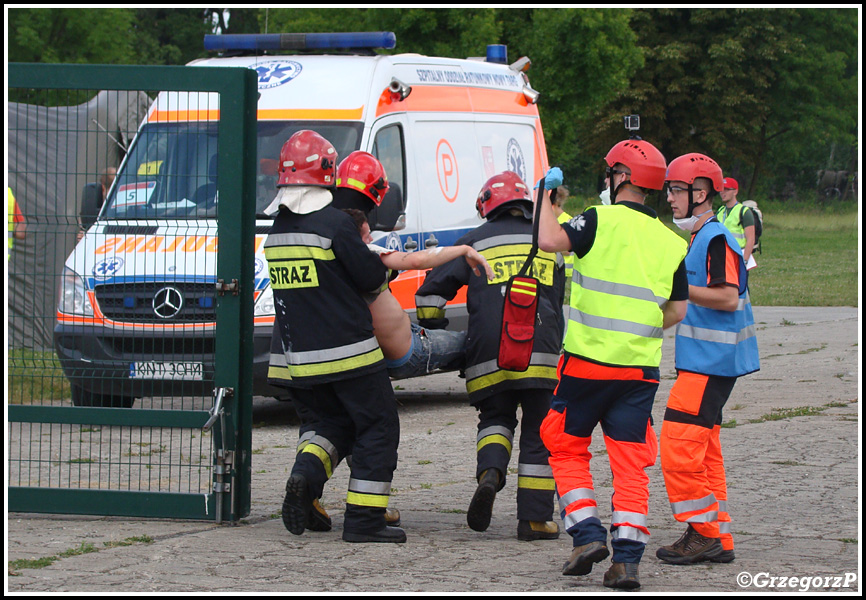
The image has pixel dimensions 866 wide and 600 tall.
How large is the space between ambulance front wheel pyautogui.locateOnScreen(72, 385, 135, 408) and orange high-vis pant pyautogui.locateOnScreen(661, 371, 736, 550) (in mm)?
2866

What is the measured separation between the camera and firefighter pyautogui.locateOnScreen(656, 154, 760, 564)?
537 cm

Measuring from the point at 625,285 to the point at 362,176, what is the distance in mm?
1651

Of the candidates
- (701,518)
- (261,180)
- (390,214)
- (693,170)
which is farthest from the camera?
(261,180)

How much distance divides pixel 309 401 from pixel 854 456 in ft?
13.4

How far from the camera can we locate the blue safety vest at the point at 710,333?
544 cm

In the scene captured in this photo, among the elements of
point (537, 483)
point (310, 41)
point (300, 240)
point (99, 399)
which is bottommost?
point (537, 483)

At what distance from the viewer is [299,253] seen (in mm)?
5660

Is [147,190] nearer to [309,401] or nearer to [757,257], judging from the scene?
[309,401]

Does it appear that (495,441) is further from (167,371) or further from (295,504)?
(167,371)

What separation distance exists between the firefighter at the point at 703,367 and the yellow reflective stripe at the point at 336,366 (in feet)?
4.83

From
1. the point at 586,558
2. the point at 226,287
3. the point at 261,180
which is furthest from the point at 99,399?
the point at 261,180

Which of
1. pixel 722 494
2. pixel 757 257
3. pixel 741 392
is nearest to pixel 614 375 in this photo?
pixel 722 494

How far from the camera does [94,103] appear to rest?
6.43 metres

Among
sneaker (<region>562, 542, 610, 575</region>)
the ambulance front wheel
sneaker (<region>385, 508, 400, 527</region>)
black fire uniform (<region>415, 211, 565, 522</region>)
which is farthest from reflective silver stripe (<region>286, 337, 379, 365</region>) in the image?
sneaker (<region>562, 542, 610, 575</region>)
